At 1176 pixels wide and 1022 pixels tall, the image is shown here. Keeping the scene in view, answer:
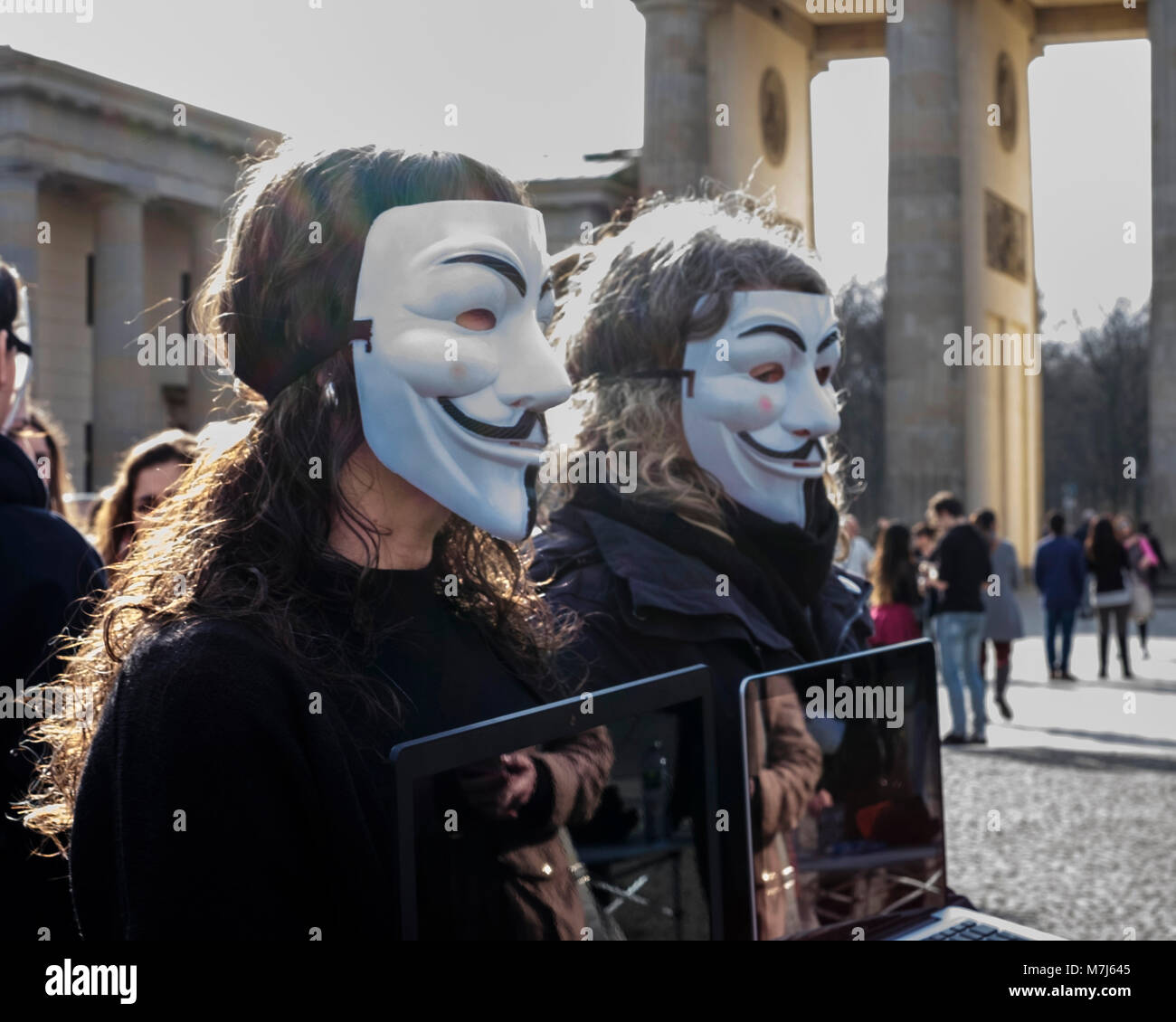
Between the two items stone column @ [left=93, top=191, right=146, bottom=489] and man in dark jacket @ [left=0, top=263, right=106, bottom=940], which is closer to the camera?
man in dark jacket @ [left=0, top=263, right=106, bottom=940]

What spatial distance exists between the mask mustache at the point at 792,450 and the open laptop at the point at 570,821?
1516mm

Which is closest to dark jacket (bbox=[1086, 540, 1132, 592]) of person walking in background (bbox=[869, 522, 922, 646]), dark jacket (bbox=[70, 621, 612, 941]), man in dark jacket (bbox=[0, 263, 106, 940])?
person walking in background (bbox=[869, 522, 922, 646])

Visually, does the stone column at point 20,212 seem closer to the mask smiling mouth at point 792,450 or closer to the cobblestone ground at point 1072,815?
the cobblestone ground at point 1072,815

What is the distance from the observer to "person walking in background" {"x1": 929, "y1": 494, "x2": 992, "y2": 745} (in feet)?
40.1

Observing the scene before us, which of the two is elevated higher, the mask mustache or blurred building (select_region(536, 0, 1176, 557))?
blurred building (select_region(536, 0, 1176, 557))

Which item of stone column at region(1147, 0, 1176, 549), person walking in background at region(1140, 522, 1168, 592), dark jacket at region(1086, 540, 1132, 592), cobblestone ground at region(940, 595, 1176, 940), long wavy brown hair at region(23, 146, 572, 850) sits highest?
stone column at region(1147, 0, 1176, 549)

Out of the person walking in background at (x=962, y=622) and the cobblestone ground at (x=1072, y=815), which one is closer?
the cobblestone ground at (x=1072, y=815)

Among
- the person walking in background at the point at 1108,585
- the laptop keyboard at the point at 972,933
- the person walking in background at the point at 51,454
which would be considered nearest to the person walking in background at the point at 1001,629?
the person walking in background at the point at 1108,585

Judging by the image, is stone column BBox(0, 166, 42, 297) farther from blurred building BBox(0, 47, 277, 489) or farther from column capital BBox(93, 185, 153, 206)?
column capital BBox(93, 185, 153, 206)

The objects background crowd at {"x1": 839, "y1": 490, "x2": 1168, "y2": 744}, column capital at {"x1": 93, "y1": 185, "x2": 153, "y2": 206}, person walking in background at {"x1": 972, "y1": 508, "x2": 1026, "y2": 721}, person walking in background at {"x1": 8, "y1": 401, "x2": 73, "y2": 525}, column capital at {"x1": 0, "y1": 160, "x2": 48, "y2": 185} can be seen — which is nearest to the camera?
person walking in background at {"x1": 8, "y1": 401, "x2": 73, "y2": 525}

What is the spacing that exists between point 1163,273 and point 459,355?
32668 mm

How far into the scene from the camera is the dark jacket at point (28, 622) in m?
2.90

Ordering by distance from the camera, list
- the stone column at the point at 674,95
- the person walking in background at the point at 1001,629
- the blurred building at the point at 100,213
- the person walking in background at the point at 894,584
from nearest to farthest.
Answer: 1. the person walking in background at the point at 894,584
2. the person walking in background at the point at 1001,629
3. the stone column at the point at 674,95
4. the blurred building at the point at 100,213
